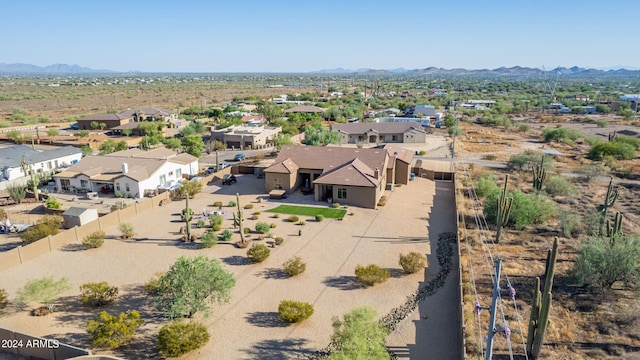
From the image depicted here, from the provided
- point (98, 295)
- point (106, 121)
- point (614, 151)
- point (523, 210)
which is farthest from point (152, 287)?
point (106, 121)

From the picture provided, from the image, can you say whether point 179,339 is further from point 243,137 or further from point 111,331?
point 243,137

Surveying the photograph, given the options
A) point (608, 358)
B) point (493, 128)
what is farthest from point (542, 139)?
point (608, 358)

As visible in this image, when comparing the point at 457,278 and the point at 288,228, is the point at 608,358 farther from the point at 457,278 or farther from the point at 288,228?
the point at 288,228

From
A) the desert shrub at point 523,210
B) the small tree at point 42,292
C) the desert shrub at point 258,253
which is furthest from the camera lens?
the desert shrub at point 523,210

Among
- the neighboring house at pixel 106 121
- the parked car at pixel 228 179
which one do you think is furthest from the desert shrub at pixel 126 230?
the neighboring house at pixel 106 121

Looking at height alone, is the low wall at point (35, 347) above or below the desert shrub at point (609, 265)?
below

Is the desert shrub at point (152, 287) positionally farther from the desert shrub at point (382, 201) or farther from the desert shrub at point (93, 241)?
the desert shrub at point (382, 201)
